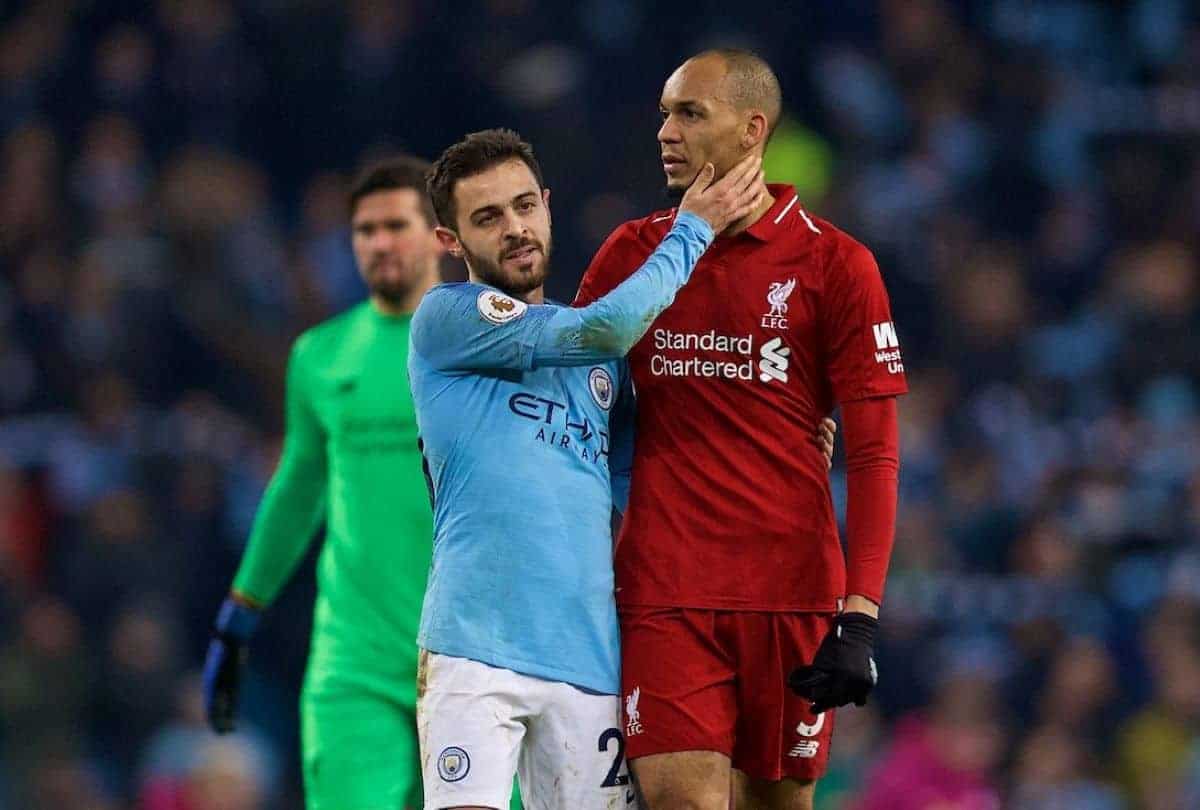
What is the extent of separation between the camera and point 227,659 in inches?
281

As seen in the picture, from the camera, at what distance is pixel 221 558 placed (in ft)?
33.0

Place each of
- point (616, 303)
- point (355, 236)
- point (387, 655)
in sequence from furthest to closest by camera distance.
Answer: point (355, 236), point (387, 655), point (616, 303)

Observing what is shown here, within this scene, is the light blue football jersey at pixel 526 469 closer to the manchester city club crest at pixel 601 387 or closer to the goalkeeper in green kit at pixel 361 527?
the manchester city club crest at pixel 601 387

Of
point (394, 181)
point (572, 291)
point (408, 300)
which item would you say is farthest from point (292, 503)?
point (572, 291)

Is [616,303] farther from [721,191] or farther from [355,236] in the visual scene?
[355,236]

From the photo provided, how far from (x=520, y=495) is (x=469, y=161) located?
0.81 metres

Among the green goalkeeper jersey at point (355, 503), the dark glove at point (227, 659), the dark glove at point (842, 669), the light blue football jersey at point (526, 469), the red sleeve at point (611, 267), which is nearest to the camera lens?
the dark glove at point (842, 669)

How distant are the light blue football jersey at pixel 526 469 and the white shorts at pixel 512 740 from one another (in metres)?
0.05

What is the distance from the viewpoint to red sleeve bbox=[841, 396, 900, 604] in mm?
5012

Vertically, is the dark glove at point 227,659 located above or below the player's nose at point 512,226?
below

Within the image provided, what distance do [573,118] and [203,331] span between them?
2.26 meters

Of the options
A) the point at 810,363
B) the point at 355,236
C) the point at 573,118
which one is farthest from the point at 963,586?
the point at 810,363

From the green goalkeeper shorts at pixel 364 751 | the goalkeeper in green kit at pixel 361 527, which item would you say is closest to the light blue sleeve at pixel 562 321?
the goalkeeper in green kit at pixel 361 527

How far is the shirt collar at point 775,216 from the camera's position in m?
5.22
